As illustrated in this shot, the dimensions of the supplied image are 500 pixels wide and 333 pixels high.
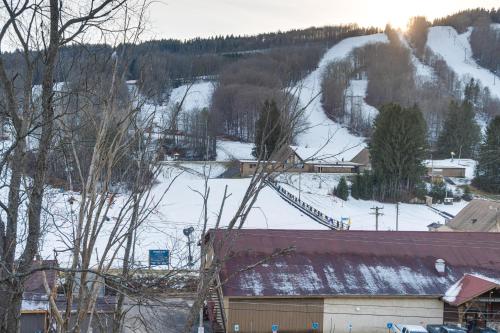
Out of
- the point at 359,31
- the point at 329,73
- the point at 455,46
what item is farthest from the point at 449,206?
the point at 359,31

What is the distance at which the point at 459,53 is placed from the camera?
100875 mm

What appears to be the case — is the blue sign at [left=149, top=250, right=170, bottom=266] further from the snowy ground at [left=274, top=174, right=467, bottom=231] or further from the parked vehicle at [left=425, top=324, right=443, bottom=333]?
the snowy ground at [left=274, top=174, right=467, bottom=231]

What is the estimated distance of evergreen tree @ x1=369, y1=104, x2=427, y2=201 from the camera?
34188 mm

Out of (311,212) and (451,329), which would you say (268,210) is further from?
(451,329)

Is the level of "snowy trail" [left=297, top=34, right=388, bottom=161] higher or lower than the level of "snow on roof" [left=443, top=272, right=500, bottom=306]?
higher

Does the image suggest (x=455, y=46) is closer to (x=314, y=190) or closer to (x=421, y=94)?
(x=421, y=94)

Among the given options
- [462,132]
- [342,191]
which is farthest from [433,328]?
[462,132]

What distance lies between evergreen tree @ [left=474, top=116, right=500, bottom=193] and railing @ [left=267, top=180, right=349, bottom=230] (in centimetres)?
1723

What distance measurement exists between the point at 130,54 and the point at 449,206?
3311 centimetres

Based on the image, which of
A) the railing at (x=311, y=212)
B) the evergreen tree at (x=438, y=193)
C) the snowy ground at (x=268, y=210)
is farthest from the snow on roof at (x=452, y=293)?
the evergreen tree at (x=438, y=193)

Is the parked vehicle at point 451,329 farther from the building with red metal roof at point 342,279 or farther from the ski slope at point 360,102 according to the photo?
the ski slope at point 360,102

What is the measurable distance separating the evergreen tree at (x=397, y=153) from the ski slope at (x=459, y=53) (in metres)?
50.3

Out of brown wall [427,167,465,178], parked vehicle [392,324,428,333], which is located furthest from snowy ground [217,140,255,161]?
parked vehicle [392,324,428,333]

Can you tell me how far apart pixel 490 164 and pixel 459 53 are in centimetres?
7186
